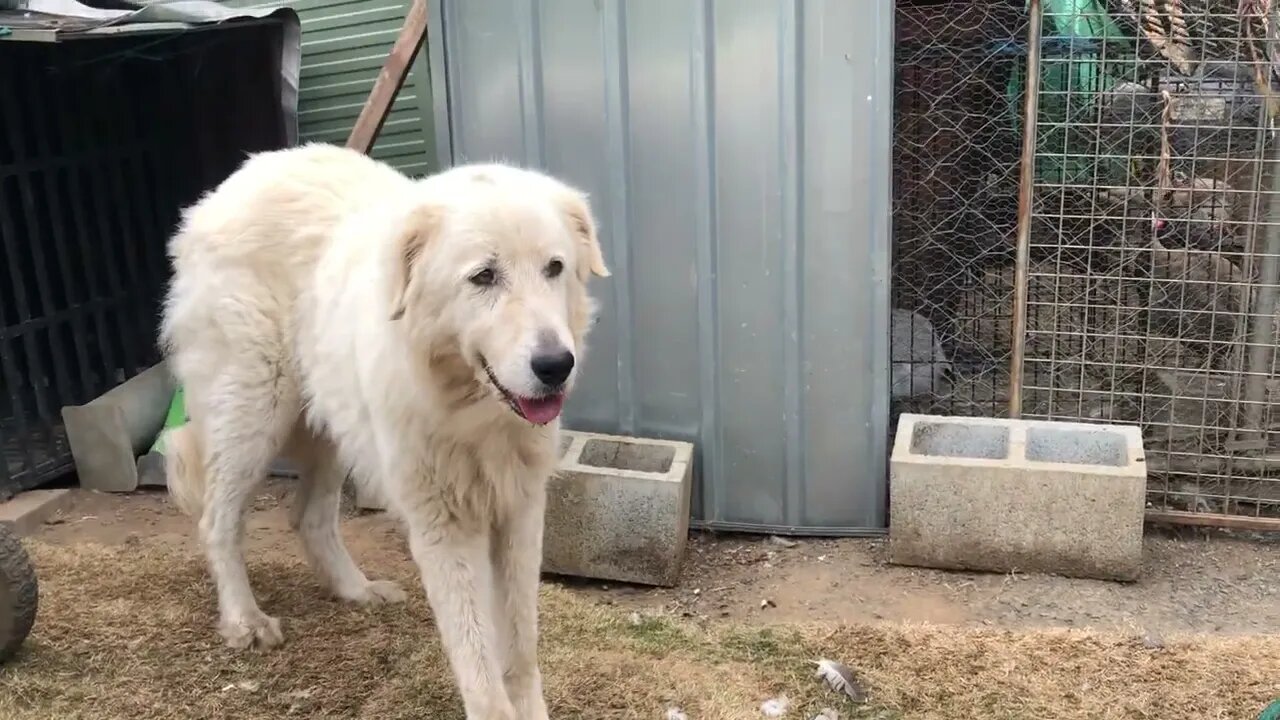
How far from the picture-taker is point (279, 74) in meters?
5.44

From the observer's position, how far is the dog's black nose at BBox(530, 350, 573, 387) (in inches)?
99.0

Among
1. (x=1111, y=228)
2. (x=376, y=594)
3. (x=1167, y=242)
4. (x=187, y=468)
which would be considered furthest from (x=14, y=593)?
(x=1167, y=242)

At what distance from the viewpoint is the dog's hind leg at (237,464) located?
3652mm

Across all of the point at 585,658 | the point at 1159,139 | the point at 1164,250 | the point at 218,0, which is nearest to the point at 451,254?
the point at 585,658

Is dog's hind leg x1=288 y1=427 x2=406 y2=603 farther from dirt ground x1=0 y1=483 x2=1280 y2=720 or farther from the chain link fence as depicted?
the chain link fence

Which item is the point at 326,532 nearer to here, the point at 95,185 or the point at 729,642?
the point at 729,642

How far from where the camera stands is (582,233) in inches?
114

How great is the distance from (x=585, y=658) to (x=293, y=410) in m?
1.25

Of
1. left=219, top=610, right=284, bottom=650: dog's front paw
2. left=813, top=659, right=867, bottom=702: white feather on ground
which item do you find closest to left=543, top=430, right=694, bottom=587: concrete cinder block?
left=813, top=659, right=867, bottom=702: white feather on ground

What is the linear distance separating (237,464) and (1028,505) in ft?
9.13

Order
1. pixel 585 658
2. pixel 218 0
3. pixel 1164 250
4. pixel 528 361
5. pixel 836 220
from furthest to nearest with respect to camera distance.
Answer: pixel 218 0, pixel 1164 250, pixel 836 220, pixel 585 658, pixel 528 361

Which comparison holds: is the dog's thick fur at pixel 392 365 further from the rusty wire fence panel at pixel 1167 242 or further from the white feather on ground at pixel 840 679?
the rusty wire fence panel at pixel 1167 242

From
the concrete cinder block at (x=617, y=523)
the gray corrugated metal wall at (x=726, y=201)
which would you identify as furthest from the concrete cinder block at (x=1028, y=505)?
the concrete cinder block at (x=617, y=523)

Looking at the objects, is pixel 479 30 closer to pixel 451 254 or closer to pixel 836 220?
pixel 836 220
